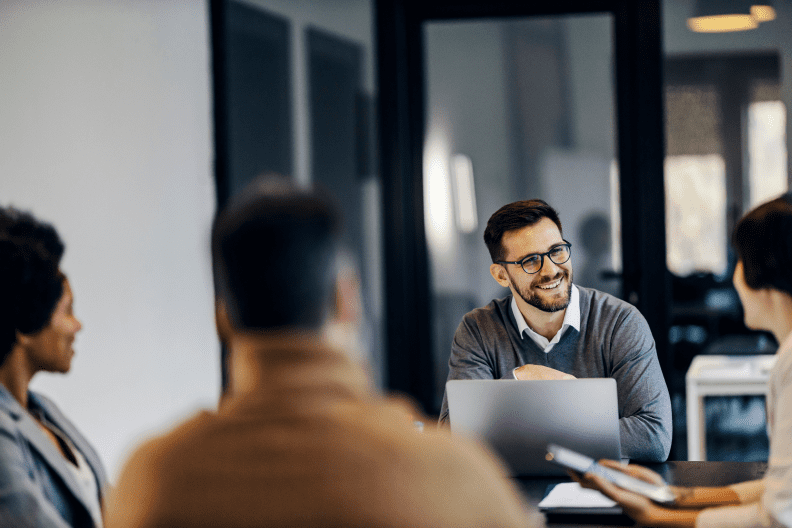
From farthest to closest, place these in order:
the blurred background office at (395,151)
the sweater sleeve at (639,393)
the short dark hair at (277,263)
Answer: the blurred background office at (395,151) < the sweater sleeve at (639,393) < the short dark hair at (277,263)

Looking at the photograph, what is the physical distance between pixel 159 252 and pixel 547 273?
2.23 m

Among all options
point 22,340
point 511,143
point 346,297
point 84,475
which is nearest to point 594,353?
point 84,475

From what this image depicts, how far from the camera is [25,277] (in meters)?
1.67

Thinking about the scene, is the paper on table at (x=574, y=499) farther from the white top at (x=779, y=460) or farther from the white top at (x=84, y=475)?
the white top at (x=84, y=475)

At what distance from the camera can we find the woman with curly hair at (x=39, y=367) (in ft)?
5.11

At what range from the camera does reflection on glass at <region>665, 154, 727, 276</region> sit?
12.8 feet

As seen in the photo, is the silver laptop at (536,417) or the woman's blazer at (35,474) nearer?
the woman's blazer at (35,474)

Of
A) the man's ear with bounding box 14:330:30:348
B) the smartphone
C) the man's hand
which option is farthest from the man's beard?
the man's ear with bounding box 14:330:30:348

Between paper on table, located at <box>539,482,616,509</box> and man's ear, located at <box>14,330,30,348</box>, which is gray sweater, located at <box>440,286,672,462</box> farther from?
man's ear, located at <box>14,330,30,348</box>

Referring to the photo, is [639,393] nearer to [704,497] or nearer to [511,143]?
[704,497]

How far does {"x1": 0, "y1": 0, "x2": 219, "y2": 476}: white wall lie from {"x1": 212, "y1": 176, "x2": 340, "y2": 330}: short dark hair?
284 cm

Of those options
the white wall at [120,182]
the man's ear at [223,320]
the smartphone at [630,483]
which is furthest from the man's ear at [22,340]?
the white wall at [120,182]

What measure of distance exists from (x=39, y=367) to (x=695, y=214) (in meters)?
3.03

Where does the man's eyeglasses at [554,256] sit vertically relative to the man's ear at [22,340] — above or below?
above
